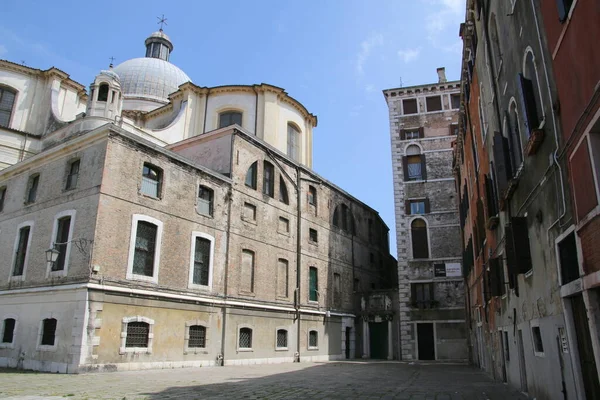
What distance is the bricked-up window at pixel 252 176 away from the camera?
78.5 feet

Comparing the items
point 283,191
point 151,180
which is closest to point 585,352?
point 151,180

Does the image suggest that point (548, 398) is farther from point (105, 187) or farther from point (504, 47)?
point (105, 187)

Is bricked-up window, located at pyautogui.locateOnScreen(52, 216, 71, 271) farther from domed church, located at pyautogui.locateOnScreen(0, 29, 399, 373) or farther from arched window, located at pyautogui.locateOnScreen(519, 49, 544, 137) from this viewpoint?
arched window, located at pyautogui.locateOnScreen(519, 49, 544, 137)

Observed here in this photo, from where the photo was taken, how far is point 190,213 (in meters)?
19.8

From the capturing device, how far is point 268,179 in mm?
25547

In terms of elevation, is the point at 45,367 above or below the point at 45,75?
below

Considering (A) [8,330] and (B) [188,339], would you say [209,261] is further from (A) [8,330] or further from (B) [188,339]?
(A) [8,330]

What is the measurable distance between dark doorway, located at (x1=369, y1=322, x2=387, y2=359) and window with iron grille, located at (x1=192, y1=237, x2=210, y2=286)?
15.5 metres

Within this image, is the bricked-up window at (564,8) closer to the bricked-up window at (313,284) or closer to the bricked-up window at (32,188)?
the bricked-up window at (32,188)

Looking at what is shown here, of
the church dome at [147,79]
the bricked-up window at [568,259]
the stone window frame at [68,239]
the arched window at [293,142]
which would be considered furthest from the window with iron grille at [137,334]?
the church dome at [147,79]

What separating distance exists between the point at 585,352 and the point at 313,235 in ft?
74.0

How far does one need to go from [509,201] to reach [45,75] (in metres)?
30.8

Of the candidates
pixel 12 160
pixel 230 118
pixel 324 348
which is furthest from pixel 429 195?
pixel 12 160

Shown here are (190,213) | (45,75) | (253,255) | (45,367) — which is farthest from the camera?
(45,75)
